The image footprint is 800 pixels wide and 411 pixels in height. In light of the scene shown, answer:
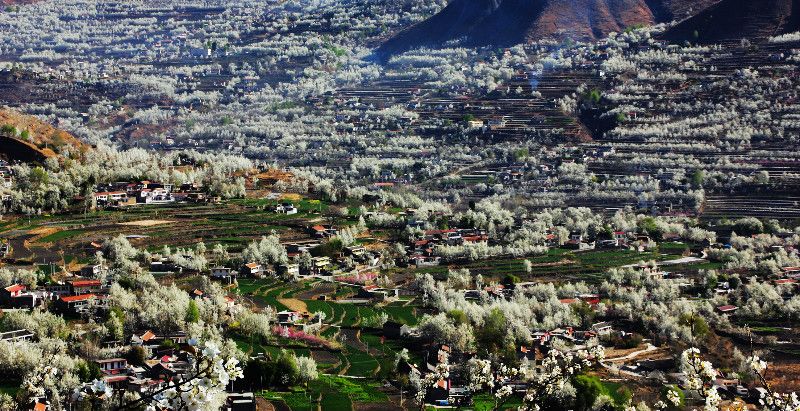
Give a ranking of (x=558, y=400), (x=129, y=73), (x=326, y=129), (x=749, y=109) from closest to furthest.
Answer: (x=558, y=400)
(x=749, y=109)
(x=326, y=129)
(x=129, y=73)

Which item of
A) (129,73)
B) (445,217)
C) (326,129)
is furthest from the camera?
(129,73)

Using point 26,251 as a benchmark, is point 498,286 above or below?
below

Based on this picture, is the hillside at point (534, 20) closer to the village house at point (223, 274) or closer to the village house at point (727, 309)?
the village house at point (727, 309)

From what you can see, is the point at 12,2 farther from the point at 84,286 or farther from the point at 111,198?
the point at 84,286

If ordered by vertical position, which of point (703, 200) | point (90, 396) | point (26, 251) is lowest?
point (703, 200)

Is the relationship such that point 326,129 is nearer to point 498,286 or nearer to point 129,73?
point 129,73

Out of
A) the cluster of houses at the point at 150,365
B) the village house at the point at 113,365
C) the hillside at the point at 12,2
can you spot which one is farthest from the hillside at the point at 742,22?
the hillside at the point at 12,2

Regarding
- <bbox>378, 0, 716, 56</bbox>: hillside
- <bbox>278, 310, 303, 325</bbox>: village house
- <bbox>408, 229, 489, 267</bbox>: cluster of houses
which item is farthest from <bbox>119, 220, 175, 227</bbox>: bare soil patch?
<bbox>378, 0, 716, 56</bbox>: hillside

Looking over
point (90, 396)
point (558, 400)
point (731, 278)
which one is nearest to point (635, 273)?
point (731, 278)

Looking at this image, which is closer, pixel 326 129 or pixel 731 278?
pixel 731 278
